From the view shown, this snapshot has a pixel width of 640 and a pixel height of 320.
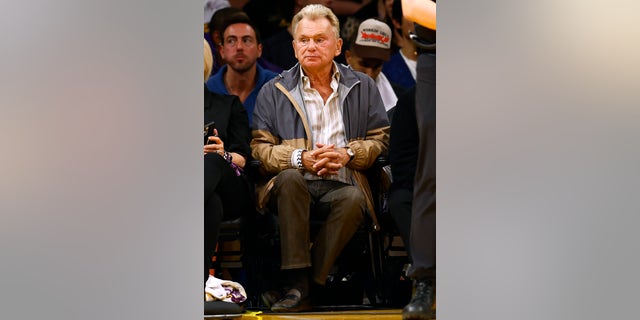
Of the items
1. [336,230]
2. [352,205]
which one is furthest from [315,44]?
[336,230]

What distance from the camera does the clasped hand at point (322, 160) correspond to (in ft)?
18.2

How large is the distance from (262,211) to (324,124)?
55 cm

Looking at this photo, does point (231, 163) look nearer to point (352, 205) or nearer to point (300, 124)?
point (300, 124)

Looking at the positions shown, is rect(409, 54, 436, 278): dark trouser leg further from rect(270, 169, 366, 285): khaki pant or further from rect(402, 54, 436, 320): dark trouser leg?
rect(270, 169, 366, 285): khaki pant

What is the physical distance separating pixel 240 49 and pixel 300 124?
52 cm

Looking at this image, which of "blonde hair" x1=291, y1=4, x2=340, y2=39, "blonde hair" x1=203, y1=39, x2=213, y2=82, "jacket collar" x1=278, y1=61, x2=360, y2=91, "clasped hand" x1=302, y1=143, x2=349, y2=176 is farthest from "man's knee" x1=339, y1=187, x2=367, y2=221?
"blonde hair" x1=203, y1=39, x2=213, y2=82

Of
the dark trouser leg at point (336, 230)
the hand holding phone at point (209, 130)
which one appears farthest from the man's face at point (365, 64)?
the hand holding phone at point (209, 130)

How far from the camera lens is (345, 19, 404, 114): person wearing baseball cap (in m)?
5.64

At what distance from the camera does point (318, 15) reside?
564cm

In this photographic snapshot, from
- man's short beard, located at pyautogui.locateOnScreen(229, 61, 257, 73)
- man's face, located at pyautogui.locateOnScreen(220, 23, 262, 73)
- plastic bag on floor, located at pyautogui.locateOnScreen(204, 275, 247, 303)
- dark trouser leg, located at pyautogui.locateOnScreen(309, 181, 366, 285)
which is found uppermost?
man's face, located at pyautogui.locateOnScreen(220, 23, 262, 73)

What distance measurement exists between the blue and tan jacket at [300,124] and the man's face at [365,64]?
29 mm

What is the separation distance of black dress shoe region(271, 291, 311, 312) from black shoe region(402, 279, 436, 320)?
1.64ft
